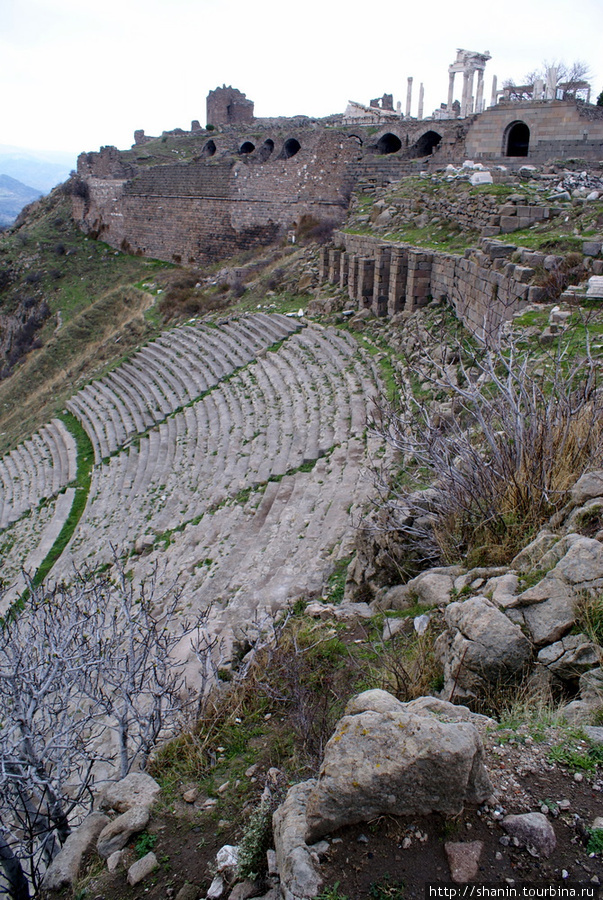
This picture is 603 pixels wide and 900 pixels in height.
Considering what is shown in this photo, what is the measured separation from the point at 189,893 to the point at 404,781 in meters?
1.04

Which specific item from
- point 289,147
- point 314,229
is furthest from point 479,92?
point 314,229

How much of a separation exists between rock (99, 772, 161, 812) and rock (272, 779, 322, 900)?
0.91m

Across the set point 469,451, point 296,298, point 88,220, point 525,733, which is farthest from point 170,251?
point 525,733

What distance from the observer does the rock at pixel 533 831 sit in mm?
2036

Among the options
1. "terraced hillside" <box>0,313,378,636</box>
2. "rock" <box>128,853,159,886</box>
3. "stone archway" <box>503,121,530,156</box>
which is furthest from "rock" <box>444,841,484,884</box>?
"stone archway" <box>503,121,530,156</box>

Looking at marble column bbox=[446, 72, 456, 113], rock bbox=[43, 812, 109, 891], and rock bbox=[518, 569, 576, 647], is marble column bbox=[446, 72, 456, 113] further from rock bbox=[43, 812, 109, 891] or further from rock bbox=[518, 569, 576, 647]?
rock bbox=[43, 812, 109, 891]

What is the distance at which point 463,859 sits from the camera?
2043 millimetres

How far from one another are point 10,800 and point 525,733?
114 inches

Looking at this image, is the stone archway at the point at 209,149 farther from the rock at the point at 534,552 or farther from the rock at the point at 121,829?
the rock at the point at 121,829

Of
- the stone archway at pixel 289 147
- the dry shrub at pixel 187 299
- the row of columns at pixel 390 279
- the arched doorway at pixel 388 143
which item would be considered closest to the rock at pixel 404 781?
the row of columns at pixel 390 279

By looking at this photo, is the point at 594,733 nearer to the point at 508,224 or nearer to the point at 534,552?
the point at 534,552

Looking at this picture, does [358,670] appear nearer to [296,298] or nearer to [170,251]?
[296,298]

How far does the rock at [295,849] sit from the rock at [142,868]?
611mm

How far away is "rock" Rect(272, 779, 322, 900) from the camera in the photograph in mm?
2055
